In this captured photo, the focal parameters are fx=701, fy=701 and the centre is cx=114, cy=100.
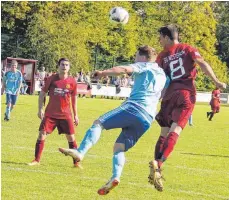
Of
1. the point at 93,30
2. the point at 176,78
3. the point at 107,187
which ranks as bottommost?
the point at 107,187

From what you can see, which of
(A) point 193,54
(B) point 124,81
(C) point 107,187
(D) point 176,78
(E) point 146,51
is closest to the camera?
(C) point 107,187

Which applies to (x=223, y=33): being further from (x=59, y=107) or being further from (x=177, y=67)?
(x=177, y=67)

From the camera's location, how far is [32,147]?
50.8 ft

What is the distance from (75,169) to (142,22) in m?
53.3

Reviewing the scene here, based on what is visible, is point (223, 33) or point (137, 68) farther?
point (223, 33)

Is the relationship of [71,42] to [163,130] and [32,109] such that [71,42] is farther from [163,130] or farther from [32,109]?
[163,130]

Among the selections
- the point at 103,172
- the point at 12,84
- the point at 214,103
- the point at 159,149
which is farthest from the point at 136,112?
the point at 214,103

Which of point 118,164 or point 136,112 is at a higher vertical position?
point 136,112

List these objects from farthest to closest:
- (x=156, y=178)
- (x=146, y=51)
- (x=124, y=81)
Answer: (x=124, y=81) < (x=156, y=178) < (x=146, y=51)

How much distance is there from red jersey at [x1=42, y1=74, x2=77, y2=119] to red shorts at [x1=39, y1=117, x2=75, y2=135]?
8 centimetres

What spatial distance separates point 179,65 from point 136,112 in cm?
173

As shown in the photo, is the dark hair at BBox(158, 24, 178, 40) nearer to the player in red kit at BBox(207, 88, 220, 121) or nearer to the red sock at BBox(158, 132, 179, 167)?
the red sock at BBox(158, 132, 179, 167)

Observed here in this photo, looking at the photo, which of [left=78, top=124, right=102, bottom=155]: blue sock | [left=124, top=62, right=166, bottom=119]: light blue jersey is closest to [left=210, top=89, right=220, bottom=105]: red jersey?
[left=124, top=62, right=166, bottom=119]: light blue jersey

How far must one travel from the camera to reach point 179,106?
421 inches
